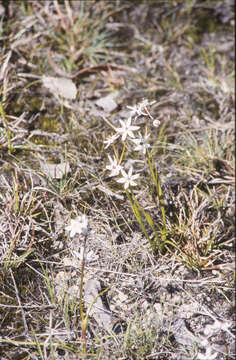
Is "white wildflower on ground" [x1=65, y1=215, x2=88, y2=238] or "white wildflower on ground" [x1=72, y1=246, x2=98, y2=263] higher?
"white wildflower on ground" [x1=65, y1=215, x2=88, y2=238]

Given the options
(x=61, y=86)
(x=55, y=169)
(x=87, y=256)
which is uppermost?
(x=61, y=86)

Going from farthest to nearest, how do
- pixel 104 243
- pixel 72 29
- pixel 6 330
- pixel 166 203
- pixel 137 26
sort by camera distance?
pixel 137 26
pixel 72 29
pixel 166 203
pixel 104 243
pixel 6 330

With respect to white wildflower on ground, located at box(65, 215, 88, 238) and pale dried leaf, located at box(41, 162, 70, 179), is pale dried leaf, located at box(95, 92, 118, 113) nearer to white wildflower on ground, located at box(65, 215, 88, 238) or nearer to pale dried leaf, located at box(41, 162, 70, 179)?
pale dried leaf, located at box(41, 162, 70, 179)

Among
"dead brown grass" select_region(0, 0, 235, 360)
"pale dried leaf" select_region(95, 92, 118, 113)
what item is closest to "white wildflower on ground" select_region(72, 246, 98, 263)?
"dead brown grass" select_region(0, 0, 235, 360)

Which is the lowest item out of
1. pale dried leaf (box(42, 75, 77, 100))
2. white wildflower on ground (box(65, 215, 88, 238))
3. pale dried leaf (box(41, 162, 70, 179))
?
pale dried leaf (box(41, 162, 70, 179))

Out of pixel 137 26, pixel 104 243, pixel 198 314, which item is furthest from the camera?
pixel 137 26

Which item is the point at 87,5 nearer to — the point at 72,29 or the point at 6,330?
the point at 72,29

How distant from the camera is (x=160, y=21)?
3.28 metres

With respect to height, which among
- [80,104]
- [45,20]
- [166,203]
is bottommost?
[166,203]

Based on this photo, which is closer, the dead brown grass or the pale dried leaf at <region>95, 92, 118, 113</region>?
the dead brown grass

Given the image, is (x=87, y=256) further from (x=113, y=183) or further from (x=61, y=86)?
(x=61, y=86)

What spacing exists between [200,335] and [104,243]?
0.73 m

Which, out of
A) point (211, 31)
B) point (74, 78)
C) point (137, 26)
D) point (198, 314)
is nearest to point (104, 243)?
point (198, 314)

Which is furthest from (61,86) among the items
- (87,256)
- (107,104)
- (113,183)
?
(87,256)
